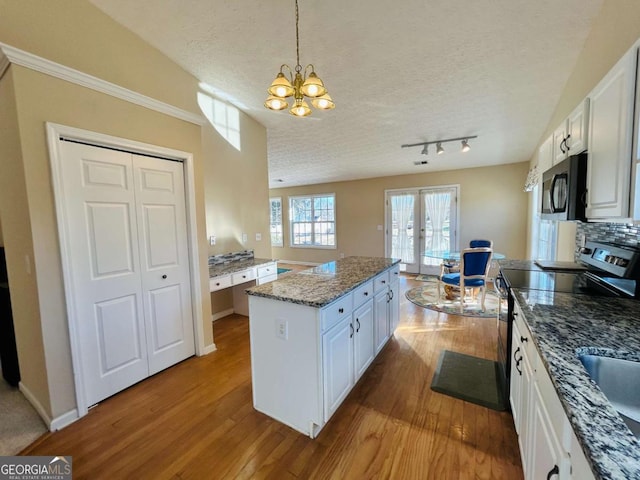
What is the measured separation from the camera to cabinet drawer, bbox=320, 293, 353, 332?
165cm

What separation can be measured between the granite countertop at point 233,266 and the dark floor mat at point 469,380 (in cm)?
240

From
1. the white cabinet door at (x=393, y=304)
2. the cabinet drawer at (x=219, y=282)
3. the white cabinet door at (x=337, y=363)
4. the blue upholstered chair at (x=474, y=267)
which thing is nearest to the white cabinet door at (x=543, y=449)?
the white cabinet door at (x=337, y=363)

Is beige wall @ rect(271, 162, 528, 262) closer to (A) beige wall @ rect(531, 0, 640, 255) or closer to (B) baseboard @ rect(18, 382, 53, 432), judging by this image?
(A) beige wall @ rect(531, 0, 640, 255)

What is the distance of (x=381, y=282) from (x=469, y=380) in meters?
1.07

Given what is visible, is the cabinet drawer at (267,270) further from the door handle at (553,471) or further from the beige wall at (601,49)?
the beige wall at (601,49)

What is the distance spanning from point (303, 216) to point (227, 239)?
14.8 feet

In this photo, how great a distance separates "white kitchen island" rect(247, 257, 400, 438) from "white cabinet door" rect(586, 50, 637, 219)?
140cm

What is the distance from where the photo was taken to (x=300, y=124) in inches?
152

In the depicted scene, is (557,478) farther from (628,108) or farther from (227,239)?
(227,239)

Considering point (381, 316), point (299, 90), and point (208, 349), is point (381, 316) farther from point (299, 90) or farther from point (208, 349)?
point (299, 90)

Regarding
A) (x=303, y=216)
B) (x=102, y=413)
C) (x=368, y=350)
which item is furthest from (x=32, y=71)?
(x=303, y=216)

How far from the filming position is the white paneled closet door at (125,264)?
1964 millimetres

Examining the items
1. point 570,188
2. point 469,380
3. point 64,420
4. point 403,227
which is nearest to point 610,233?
point 570,188

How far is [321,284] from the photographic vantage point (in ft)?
6.61
